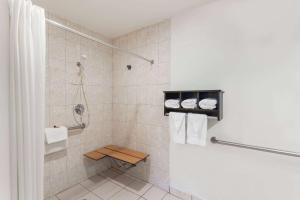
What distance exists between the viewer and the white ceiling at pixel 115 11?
1.66 metres

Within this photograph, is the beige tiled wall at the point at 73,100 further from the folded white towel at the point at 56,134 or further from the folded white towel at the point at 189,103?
the folded white towel at the point at 189,103

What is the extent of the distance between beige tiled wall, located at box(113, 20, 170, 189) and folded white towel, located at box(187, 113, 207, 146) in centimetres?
46

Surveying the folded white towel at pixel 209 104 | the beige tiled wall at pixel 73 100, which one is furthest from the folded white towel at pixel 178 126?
the beige tiled wall at pixel 73 100

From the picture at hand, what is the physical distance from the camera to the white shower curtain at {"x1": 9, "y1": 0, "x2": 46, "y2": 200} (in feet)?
3.02

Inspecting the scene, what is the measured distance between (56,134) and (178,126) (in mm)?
1494

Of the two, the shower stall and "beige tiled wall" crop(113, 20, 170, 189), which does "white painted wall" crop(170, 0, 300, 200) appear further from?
the shower stall

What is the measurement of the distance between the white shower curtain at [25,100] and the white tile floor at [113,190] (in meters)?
1.10

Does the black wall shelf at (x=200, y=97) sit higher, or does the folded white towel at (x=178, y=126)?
the black wall shelf at (x=200, y=97)

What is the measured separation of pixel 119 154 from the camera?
2.22m

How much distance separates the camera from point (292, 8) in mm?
1244

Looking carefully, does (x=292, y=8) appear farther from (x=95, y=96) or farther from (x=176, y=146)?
(x=95, y=96)

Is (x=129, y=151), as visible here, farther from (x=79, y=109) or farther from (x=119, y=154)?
(x=79, y=109)

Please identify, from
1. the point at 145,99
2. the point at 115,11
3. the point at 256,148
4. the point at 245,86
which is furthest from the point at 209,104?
the point at 115,11

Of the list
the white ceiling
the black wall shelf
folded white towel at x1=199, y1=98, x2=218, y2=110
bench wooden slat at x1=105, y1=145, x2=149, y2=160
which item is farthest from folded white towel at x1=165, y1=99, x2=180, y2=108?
the white ceiling
